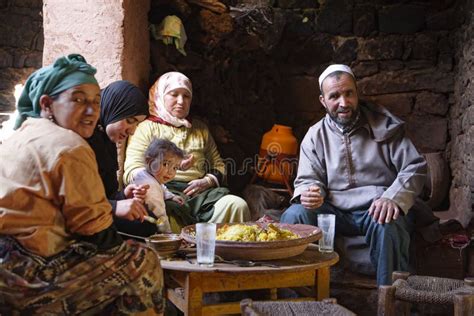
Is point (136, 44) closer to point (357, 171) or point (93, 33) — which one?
point (93, 33)

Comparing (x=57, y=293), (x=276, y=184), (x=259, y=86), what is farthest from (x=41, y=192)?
(x=259, y=86)

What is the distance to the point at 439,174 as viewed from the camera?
480cm

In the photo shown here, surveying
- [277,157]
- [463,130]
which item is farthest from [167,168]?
[463,130]

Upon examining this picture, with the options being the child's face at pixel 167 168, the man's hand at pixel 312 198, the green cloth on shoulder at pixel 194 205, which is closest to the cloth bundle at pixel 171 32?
the green cloth on shoulder at pixel 194 205

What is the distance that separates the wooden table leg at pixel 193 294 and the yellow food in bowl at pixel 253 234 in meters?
0.26

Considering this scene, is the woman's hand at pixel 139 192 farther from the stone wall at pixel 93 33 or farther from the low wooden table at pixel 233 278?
the stone wall at pixel 93 33

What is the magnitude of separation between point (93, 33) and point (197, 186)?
1.23 metres

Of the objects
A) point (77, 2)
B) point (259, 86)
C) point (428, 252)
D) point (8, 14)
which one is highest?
point (8, 14)

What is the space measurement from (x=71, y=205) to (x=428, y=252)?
7.66 feet

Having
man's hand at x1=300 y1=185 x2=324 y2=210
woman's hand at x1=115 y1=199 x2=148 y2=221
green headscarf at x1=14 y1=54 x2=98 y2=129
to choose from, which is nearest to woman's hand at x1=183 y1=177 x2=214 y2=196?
man's hand at x1=300 y1=185 x2=324 y2=210

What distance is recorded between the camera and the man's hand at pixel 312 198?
332 centimetres

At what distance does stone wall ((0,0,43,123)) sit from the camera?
6.08 metres

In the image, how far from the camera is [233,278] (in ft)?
7.98

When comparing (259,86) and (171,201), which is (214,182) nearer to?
(171,201)
